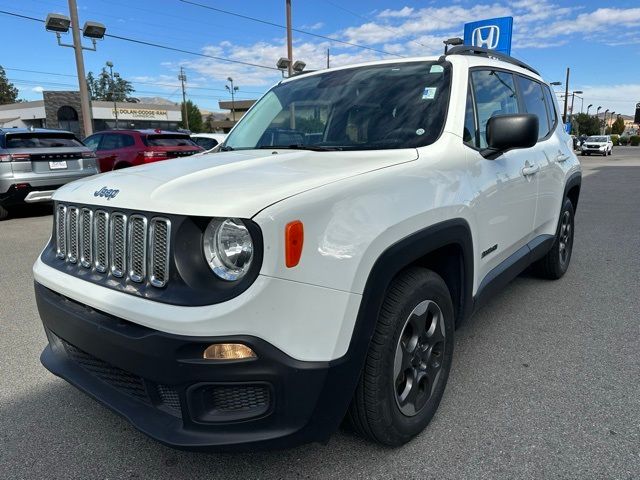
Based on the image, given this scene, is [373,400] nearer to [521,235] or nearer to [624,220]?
[521,235]

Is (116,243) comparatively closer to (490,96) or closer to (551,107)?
(490,96)

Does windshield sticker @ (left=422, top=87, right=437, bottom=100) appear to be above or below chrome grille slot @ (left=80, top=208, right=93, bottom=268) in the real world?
above

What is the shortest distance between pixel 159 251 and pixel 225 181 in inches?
15.2

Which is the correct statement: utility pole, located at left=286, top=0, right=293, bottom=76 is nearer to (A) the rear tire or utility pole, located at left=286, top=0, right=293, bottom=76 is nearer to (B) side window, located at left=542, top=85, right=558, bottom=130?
(B) side window, located at left=542, top=85, right=558, bottom=130

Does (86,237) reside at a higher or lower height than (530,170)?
lower

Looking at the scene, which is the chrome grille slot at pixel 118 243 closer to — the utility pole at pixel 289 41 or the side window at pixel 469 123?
the side window at pixel 469 123

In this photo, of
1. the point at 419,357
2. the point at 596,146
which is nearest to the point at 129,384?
the point at 419,357

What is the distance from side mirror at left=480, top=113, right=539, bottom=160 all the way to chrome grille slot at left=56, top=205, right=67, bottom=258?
2224 mm

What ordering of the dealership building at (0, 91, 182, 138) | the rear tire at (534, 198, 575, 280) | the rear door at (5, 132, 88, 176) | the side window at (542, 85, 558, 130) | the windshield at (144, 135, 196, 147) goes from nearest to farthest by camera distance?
the side window at (542, 85, 558, 130) → the rear tire at (534, 198, 575, 280) → the rear door at (5, 132, 88, 176) → the windshield at (144, 135, 196, 147) → the dealership building at (0, 91, 182, 138)

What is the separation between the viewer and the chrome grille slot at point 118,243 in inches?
78.0

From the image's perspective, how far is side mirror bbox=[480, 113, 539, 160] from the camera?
2.62 meters

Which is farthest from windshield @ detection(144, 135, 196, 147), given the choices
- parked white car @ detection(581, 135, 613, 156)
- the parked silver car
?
parked white car @ detection(581, 135, 613, 156)

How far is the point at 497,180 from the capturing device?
291 centimetres

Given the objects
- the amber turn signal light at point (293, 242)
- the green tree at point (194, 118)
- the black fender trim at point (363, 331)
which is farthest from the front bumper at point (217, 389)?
the green tree at point (194, 118)
